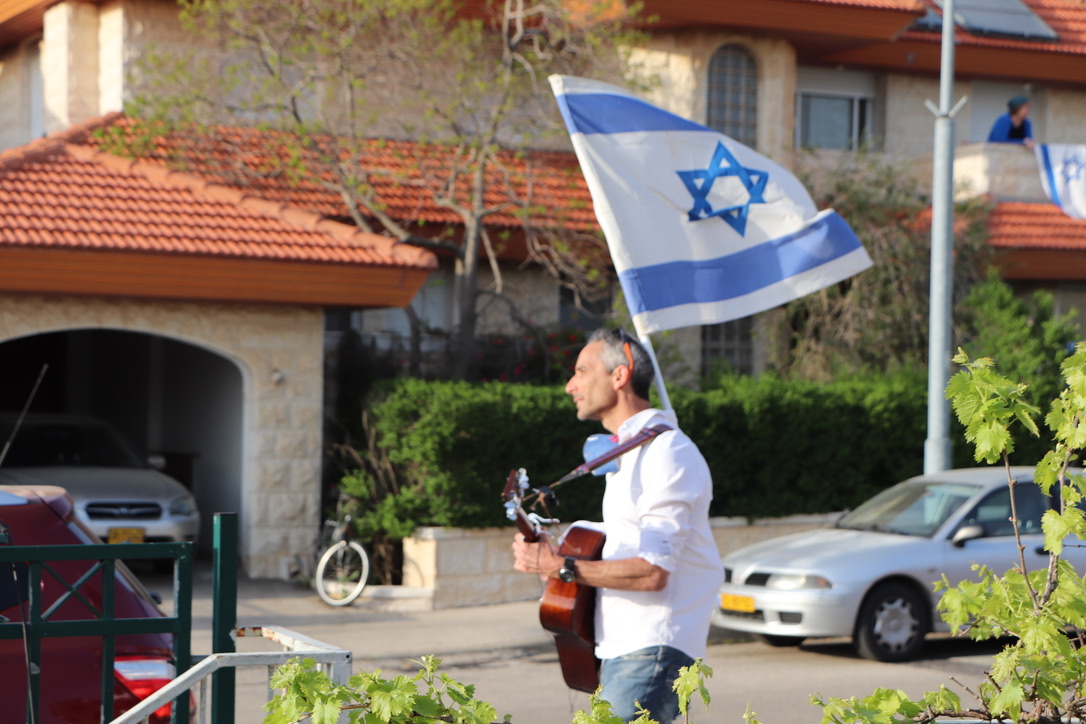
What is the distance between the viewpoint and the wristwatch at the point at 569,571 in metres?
4.42

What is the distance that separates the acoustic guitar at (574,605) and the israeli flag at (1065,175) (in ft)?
47.1

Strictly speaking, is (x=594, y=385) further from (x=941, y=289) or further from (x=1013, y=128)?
(x=1013, y=128)

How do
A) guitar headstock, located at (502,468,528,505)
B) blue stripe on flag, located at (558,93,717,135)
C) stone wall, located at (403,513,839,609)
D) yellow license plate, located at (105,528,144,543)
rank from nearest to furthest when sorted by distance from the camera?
guitar headstock, located at (502,468,528,505)
blue stripe on flag, located at (558,93,717,135)
yellow license plate, located at (105,528,144,543)
stone wall, located at (403,513,839,609)

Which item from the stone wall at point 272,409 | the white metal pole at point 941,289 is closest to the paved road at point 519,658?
the stone wall at point 272,409

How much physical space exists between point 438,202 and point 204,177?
258cm

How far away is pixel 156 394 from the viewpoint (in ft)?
59.4

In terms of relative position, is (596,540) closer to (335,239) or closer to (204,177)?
(335,239)

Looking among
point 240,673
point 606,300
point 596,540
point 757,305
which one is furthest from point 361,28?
point 596,540

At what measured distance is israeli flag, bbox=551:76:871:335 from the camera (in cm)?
787

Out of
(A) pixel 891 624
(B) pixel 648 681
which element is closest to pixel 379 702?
(B) pixel 648 681

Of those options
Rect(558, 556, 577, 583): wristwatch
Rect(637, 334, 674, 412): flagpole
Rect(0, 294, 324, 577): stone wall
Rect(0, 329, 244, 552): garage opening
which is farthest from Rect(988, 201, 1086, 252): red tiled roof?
Rect(558, 556, 577, 583): wristwatch

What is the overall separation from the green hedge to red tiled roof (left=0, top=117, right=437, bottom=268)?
1.61m

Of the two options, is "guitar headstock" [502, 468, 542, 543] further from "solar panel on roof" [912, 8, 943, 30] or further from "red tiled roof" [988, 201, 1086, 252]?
"solar panel on roof" [912, 8, 943, 30]

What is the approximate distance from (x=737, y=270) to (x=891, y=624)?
4181 mm
